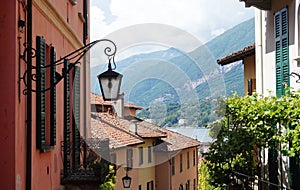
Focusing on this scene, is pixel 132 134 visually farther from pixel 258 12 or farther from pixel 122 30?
pixel 122 30

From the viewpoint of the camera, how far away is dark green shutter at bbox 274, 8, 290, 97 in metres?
10.9

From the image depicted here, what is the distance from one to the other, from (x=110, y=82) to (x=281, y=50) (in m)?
5.69

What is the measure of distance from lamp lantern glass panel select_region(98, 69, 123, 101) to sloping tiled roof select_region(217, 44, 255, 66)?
28.3 ft

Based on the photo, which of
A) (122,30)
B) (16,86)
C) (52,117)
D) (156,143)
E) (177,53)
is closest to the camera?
(16,86)

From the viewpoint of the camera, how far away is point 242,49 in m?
15.5

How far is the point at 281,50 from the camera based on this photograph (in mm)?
11195

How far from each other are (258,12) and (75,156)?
6.01m

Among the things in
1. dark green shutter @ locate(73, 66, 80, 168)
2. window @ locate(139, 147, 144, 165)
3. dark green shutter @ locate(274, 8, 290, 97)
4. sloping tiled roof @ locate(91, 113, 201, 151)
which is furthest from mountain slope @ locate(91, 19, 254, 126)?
window @ locate(139, 147, 144, 165)

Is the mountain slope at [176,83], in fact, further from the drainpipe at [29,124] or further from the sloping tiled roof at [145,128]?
the sloping tiled roof at [145,128]

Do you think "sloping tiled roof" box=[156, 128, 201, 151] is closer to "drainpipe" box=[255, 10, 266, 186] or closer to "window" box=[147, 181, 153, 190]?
"window" box=[147, 181, 153, 190]

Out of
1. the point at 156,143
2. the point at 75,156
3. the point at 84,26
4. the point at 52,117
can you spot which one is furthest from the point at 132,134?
the point at 52,117

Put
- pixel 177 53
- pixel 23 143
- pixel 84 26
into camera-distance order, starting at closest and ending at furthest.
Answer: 1. pixel 23 143
2. pixel 177 53
3. pixel 84 26

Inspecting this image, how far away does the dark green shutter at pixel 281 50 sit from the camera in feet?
35.8

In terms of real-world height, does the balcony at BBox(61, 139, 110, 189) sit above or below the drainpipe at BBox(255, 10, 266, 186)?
below
